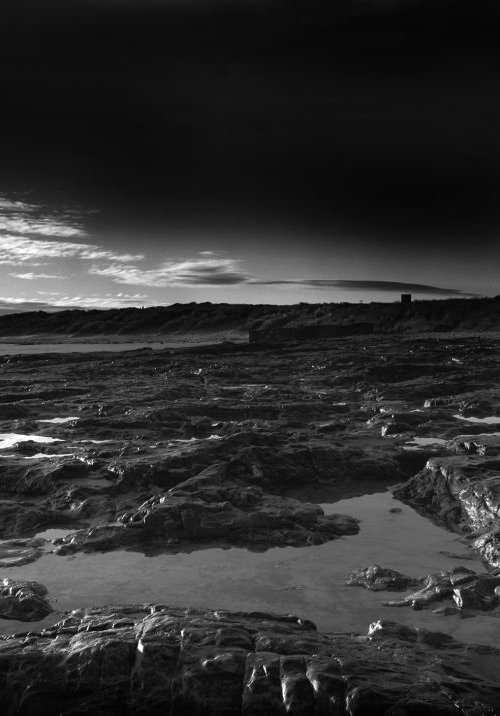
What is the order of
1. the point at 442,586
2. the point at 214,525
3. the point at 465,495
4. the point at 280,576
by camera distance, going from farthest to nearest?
the point at 465,495 → the point at 214,525 → the point at 280,576 → the point at 442,586

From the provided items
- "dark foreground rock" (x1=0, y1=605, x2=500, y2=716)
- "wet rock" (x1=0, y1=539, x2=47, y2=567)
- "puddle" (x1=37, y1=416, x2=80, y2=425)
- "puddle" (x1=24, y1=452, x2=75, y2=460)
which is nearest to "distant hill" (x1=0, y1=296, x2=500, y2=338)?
"puddle" (x1=37, y1=416, x2=80, y2=425)

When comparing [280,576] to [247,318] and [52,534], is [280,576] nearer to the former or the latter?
[52,534]

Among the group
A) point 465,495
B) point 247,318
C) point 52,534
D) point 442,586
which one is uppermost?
point 247,318

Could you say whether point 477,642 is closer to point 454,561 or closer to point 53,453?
point 454,561

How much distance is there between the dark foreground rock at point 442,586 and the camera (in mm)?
2781

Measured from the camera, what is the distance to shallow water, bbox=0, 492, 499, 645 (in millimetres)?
2688

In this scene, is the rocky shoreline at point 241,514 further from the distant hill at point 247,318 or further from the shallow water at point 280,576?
the distant hill at point 247,318

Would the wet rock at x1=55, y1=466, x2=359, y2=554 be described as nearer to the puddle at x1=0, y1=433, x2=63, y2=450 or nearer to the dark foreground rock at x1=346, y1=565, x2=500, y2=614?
the dark foreground rock at x1=346, y1=565, x2=500, y2=614

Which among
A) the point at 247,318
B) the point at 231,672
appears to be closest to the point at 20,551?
the point at 231,672

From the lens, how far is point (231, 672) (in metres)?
2.06

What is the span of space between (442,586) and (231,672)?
1278 millimetres

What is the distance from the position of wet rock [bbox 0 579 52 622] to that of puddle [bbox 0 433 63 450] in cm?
334

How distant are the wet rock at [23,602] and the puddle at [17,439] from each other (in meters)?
3.34

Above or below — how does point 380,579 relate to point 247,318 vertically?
below
